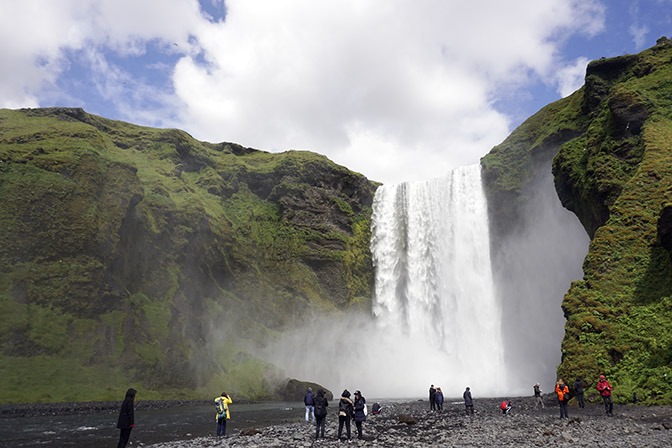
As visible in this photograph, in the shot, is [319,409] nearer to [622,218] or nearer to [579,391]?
[579,391]

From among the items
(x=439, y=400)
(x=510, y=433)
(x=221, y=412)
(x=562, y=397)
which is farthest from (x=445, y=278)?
(x=221, y=412)

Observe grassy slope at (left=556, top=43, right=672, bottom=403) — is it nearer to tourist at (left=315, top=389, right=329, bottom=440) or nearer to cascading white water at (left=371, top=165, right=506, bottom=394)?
tourist at (left=315, top=389, right=329, bottom=440)

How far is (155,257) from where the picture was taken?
5425 centimetres

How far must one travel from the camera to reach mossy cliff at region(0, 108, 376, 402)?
41.9 m

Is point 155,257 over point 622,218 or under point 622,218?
over

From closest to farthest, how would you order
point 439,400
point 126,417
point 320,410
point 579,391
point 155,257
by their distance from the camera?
point 126,417, point 320,410, point 579,391, point 439,400, point 155,257

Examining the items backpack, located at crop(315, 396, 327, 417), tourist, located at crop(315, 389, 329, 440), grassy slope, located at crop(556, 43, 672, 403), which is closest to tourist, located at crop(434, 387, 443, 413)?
grassy slope, located at crop(556, 43, 672, 403)

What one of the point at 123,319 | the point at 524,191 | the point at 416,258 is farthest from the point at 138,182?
the point at 524,191

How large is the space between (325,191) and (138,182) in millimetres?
33163

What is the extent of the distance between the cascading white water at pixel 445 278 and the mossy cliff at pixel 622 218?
1359 cm

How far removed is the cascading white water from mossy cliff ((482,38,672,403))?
13.6m

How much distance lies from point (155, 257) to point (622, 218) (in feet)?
162

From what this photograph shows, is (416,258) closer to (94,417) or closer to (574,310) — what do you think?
(574,310)

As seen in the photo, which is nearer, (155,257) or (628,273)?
(628,273)
